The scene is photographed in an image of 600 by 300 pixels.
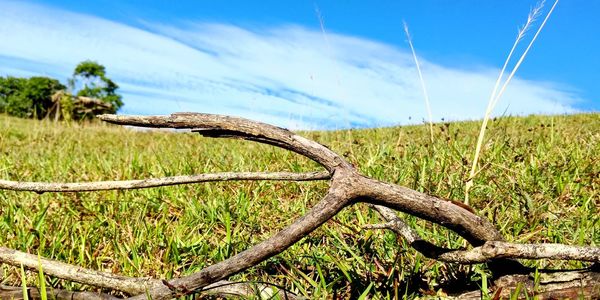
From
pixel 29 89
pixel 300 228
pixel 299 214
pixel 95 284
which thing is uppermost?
pixel 300 228

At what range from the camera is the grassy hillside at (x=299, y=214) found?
2580 millimetres

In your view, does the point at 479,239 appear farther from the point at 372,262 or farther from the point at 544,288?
the point at 372,262

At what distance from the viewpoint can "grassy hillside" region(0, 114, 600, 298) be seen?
8.46ft

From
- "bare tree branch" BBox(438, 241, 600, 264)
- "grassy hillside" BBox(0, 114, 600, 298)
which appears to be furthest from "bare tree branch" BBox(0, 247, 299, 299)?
"bare tree branch" BBox(438, 241, 600, 264)

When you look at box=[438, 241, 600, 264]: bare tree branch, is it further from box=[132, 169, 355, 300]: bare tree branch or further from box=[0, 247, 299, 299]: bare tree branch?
box=[0, 247, 299, 299]: bare tree branch

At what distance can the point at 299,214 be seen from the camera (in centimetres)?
348

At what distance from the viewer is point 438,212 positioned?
1818 mm

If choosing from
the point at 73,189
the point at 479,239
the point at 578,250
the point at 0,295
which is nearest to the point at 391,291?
the point at 479,239

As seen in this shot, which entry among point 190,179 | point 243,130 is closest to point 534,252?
point 243,130

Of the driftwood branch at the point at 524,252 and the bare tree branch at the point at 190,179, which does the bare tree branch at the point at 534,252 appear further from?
the bare tree branch at the point at 190,179

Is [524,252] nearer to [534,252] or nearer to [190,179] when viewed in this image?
[534,252]

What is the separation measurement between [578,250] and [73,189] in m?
2.10

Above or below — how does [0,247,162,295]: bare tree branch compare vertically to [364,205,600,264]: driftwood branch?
below

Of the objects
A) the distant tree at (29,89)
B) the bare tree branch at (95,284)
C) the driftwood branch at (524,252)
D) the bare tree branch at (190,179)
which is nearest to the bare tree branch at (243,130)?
the bare tree branch at (190,179)
